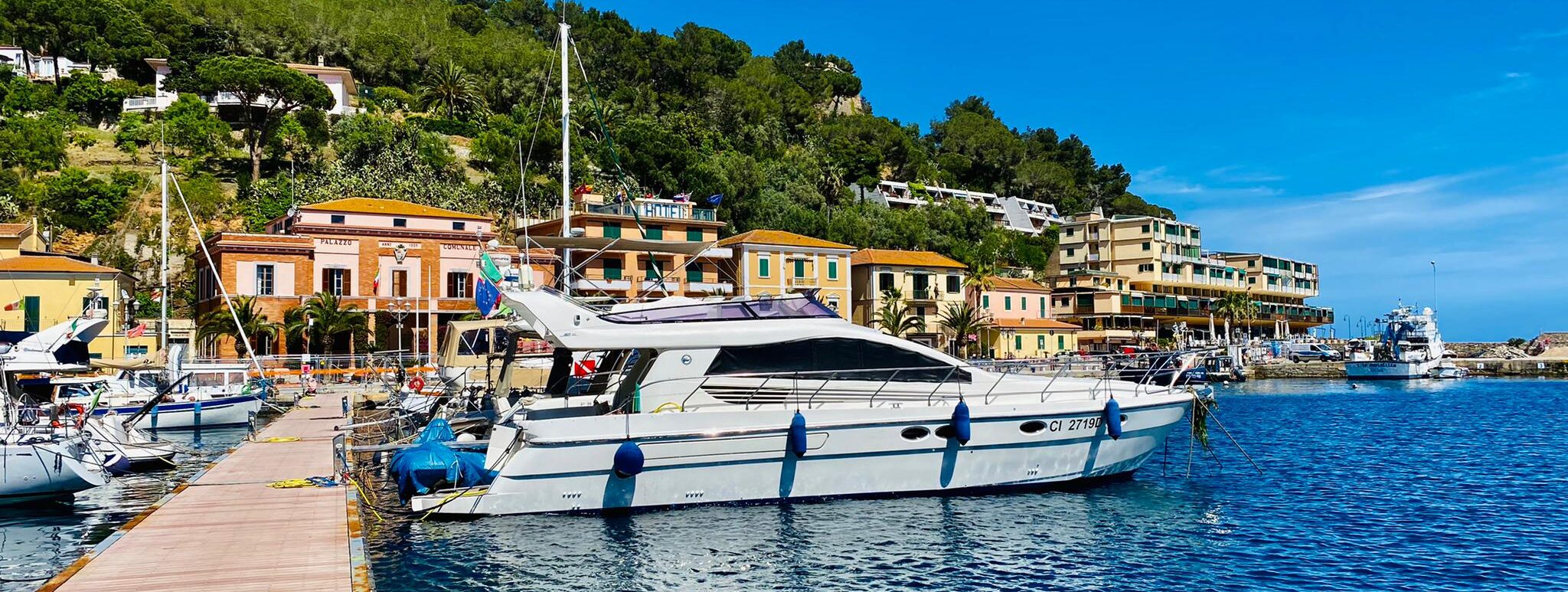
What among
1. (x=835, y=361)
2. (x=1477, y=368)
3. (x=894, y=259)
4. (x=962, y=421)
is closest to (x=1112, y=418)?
(x=962, y=421)

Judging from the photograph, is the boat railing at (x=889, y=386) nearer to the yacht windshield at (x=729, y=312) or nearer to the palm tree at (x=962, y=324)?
the yacht windshield at (x=729, y=312)

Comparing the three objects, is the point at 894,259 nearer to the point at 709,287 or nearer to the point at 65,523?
the point at 709,287

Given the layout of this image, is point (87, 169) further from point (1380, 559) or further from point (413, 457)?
point (1380, 559)

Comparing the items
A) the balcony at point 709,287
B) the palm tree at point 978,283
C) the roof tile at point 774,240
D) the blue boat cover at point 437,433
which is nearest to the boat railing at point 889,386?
the blue boat cover at point 437,433

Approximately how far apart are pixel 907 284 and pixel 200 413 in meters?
41.0

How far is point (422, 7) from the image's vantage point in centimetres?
10131

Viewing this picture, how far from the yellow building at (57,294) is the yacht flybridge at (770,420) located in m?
32.9

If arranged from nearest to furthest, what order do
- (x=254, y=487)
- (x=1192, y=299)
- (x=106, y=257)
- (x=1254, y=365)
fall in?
1. (x=254, y=487)
2. (x=106, y=257)
3. (x=1254, y=365)
4. (x=1192, y=299)

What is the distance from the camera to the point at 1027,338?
66438 mm

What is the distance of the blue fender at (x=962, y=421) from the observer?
16.1 metres

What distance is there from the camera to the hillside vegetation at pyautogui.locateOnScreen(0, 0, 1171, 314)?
60.1 meters

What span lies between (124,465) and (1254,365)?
2745 inches

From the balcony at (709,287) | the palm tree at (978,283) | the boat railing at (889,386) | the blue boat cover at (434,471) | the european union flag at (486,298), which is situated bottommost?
the blue boat cover at (434,471)

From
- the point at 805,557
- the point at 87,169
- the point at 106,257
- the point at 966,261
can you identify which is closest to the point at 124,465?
the point at 805,557
